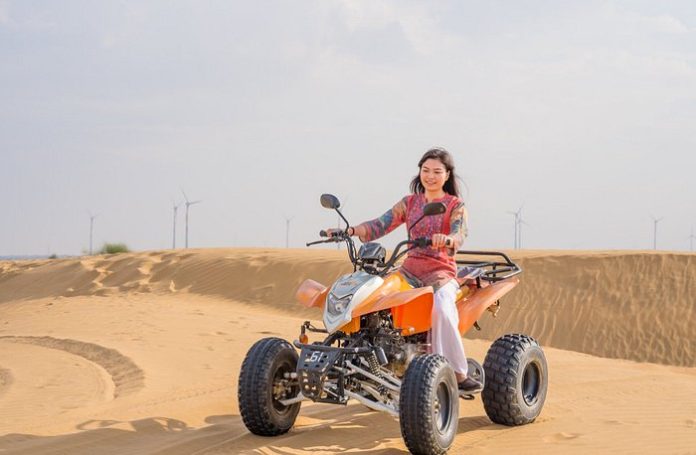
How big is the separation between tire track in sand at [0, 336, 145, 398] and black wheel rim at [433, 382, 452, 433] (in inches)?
183

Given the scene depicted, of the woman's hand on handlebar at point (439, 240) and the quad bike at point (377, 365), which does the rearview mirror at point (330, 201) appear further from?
the woman's hand on handlebar at point (439, 240)

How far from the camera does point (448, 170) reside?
7047 mm

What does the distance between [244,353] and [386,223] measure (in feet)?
20.3

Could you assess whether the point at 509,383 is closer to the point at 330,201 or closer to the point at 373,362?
the point at 373,362

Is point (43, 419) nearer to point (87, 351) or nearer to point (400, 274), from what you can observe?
point (400, 274)

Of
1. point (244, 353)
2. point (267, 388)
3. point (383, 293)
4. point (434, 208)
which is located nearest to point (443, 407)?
point (383, 293)

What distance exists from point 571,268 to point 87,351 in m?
14.3

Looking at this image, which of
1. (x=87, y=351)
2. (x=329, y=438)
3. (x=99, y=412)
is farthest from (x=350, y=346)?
(x=87, y=351)

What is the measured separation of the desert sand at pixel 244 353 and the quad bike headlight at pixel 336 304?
1044 millimetres

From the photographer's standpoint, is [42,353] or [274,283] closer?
[42,353]

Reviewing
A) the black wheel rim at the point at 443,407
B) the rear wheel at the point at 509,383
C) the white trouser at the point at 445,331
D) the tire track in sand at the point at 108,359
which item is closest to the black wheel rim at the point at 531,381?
the rear wheel at the point at 509,383

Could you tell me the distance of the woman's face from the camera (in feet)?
22.7

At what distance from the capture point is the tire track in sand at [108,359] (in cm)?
1007

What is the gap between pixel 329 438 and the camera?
655 cm
